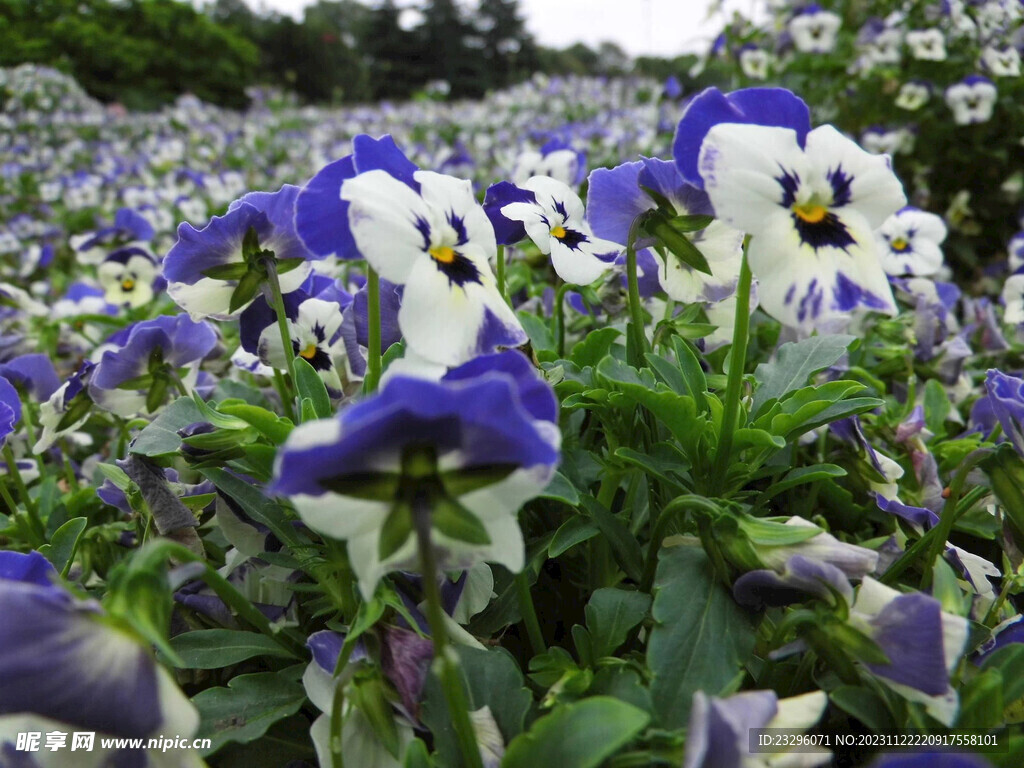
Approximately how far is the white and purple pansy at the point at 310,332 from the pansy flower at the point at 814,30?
340 centimetres

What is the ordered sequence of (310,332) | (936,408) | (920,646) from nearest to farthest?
(920,646) < (310,332) < (936,408)

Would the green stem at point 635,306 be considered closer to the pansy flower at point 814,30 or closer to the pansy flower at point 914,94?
the pansy flower at point 914,94

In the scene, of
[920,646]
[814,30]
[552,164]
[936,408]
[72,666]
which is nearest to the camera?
[72,666]

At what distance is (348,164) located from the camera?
64 cm

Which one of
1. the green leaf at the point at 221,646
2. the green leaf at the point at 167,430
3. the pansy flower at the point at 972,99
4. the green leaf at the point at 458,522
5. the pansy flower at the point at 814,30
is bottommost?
the green leaf at the point at 221,646

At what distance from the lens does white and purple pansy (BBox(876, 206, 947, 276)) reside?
157cm

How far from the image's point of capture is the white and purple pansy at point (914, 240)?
1.57 metres

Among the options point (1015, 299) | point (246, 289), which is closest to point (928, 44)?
point (1015, 299)

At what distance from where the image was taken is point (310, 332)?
93 centimetres

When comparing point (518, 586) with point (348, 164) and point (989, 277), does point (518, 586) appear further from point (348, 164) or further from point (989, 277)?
point (989, 277)

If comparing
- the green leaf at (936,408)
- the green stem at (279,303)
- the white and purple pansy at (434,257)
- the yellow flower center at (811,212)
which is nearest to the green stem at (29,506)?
the green stem at (279,303)

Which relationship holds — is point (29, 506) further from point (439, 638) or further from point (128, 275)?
point (128, 275)

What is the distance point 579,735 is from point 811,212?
1.39 feet

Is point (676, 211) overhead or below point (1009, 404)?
overhead
